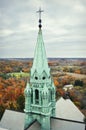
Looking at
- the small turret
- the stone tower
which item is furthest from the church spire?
the small turret

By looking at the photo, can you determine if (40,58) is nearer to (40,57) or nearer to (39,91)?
(40,57)

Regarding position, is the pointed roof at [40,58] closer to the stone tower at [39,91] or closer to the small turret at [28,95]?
the stone tower at [39,91]

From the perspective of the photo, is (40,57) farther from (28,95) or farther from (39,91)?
(28,95)

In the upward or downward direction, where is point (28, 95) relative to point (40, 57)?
downward

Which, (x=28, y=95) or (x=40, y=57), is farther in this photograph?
(x=28, y=95)

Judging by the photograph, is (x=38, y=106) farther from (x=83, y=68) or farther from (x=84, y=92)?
(x=83, y=68)

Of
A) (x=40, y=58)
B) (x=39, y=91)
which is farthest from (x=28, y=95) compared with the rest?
(x=40, y=58)

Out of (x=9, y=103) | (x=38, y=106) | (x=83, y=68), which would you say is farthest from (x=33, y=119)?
(x=83, y=68)

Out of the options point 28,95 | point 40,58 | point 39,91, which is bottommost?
point 28,95

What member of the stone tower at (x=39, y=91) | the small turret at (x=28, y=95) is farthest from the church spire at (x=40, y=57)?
the small turret at (x=28, y=95)
